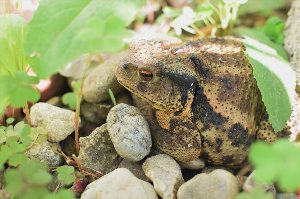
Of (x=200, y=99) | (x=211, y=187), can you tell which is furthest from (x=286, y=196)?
(x=200, y=99)

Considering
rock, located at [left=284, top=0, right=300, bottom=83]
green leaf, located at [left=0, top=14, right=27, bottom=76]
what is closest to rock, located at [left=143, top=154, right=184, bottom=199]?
green leaf, located at [left=0, top=14, right=27, bottom=76]

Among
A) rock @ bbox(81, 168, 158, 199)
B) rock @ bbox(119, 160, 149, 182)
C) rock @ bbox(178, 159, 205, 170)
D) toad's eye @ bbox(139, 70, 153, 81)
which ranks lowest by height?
rock @ bbox(178, 159, 205, 170)

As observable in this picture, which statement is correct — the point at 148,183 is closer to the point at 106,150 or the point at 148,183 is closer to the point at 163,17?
the point at 106,150

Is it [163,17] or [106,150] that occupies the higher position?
[163,17]

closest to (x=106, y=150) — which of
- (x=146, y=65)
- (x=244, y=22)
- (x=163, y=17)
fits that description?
(x=146, y=65)

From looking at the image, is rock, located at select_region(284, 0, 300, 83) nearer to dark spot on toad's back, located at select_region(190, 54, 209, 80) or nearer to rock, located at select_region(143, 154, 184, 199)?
dark spot on toad's back, located at select_region(190, 54, 209, 80)

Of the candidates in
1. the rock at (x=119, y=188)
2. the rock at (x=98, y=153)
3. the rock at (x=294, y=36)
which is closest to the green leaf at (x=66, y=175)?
the rock at (x=119, y=188)

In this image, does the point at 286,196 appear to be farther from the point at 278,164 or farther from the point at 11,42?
the point at 11,42
